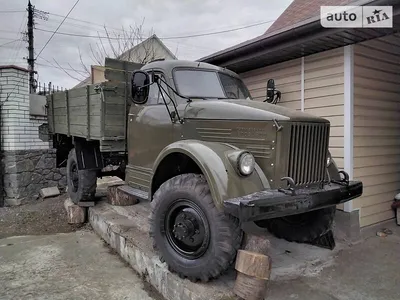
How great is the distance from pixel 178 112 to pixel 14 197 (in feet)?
17.7

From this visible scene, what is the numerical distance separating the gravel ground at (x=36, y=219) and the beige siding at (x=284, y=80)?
3821 millimetres

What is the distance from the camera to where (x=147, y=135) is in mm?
4172

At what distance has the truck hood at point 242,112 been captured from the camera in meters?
2.98

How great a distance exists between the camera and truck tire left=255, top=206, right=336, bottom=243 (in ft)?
11.9

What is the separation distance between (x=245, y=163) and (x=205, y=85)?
1.64 m

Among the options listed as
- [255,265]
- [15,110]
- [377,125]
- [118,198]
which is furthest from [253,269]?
[15,110]

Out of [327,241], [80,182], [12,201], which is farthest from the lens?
[12,201]

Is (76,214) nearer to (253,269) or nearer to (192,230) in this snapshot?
(192,230)

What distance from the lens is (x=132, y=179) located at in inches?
176

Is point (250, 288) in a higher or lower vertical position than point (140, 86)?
lower

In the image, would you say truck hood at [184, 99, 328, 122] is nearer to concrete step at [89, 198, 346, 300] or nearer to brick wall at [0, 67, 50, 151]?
concrete step at [89, 198, 346, 300]

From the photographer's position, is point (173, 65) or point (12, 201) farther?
point (12, 201)

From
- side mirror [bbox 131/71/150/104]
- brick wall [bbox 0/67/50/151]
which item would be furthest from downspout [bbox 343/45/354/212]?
brick wall [bbox 0/67/50/151]

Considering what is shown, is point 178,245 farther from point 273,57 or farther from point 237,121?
point 273,57
